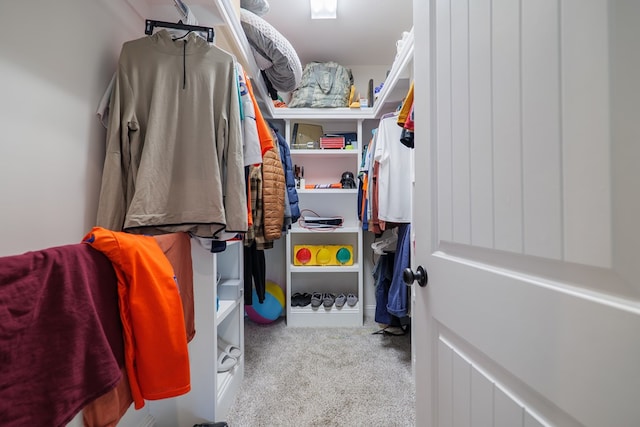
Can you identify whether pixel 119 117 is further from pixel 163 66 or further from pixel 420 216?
pixel 420 216

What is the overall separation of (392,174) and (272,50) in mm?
1052

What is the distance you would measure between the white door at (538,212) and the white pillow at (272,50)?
1.03m

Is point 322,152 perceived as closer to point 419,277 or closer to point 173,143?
point 173,143

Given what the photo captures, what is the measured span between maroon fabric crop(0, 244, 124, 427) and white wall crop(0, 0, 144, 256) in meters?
0.29

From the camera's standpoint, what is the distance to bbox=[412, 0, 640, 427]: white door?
321 mm

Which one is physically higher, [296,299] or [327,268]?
[327,268]

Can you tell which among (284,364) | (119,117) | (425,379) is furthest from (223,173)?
(284,364)

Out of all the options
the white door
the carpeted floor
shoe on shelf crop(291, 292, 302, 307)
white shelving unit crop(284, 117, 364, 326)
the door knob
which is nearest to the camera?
the white door

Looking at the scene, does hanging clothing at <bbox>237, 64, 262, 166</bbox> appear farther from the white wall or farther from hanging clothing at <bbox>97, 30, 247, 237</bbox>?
A: the white wall

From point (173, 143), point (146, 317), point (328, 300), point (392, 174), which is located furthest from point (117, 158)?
point (328, 300)

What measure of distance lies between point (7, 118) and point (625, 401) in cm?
131

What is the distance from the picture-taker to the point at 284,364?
1.66 meters

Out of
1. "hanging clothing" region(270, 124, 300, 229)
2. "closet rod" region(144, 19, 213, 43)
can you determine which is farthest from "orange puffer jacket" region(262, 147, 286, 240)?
"closet rod" region(144, 19, 213, 43)

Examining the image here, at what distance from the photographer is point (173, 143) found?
905mm
